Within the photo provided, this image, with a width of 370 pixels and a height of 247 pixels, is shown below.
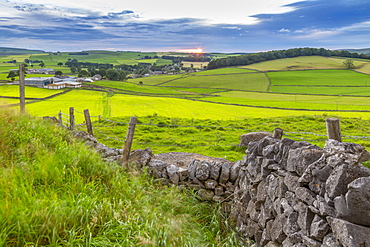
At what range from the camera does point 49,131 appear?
9016 mm

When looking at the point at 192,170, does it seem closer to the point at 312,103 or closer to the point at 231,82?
the point at 312,103

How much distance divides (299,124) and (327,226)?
20198 mm

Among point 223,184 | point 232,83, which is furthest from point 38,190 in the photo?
point 232,83

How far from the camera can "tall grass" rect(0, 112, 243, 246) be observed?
398cm

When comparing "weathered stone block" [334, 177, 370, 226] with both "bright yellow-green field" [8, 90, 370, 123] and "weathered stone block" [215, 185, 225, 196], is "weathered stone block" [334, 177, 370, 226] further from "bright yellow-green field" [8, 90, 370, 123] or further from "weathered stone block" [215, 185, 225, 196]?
"bright yellow-green field" [8, 90, 370, 123]

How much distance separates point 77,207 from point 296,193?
12.8 feet

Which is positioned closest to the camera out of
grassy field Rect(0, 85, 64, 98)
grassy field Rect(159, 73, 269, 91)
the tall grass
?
the tall grass

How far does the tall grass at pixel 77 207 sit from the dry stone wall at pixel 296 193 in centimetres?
83

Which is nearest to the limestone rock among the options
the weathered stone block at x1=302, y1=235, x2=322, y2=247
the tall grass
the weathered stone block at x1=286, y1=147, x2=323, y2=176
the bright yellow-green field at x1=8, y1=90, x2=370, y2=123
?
the tall grass

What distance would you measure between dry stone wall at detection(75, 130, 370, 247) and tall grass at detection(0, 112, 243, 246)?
0.83m

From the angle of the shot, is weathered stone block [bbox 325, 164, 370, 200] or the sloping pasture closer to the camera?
weathered stone block [bbox 325, 164, 370, 200]

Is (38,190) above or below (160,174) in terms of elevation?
above

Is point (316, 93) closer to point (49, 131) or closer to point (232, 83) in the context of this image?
point (232, 83)

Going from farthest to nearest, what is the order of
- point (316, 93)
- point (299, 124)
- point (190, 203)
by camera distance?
point (316, 93) → point (299, 124) → point (190, 203)
